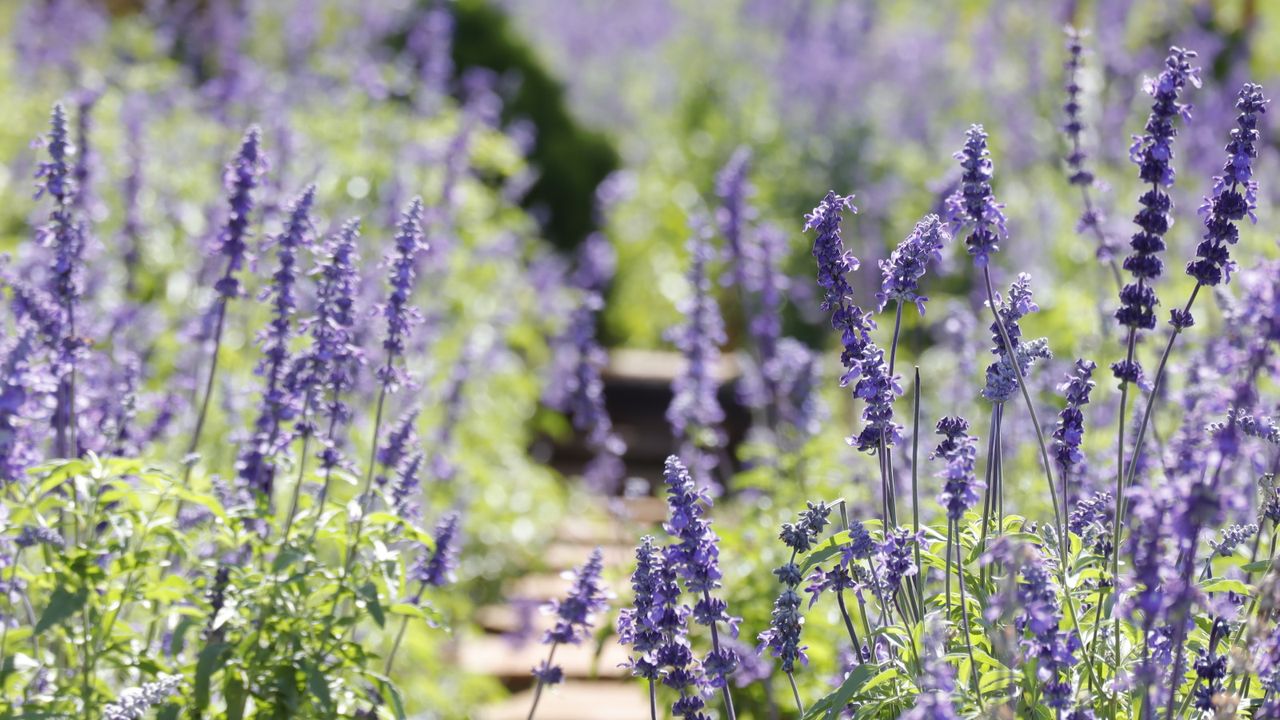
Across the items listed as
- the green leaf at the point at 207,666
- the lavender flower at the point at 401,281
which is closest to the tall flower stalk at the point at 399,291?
the lavender flower at the point at 401,281

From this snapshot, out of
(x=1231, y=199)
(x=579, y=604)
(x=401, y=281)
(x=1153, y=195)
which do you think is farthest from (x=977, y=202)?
(x=401, y=281)

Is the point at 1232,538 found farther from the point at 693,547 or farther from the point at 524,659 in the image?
the point at 524,659

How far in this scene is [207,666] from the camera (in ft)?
11.5

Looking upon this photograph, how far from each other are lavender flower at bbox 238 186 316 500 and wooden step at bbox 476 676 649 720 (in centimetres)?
320

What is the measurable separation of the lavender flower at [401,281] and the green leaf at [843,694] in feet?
5.06

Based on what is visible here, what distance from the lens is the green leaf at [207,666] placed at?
11.4 ft

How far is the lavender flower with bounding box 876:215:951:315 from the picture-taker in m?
3.08

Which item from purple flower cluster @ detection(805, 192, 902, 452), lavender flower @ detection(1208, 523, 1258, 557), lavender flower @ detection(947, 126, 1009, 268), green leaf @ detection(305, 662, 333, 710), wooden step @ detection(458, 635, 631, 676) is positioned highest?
lavender flower @ detection(947, 126, 1009, 268)

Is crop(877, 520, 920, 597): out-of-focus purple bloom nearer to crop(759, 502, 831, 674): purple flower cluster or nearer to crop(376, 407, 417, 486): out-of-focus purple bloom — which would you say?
crop(759, 502, 831, 674): purple flower cluster

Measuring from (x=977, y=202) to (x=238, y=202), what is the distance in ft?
7.17

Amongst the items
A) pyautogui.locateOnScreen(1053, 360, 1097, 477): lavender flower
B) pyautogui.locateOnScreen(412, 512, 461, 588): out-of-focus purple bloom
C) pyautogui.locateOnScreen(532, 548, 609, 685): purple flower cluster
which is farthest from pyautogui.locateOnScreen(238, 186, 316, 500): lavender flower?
pyautogui.locateOnScreen(1053, 360, 1097, 477): lavender flower

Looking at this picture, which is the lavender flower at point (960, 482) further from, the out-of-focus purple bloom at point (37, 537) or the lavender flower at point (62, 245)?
the lavender flower at point (62, 245)

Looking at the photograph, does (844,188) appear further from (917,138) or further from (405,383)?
(405,383)

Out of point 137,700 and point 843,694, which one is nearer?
point 843,694
